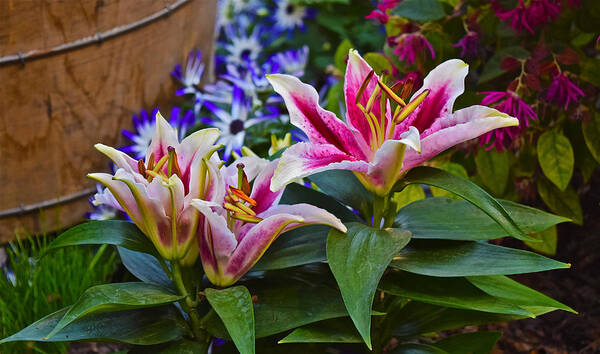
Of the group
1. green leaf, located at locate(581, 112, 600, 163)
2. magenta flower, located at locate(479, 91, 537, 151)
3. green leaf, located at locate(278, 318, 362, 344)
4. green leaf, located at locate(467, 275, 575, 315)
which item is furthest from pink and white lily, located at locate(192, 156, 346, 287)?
green leaf, located at locate(581, 112, 600, 163)

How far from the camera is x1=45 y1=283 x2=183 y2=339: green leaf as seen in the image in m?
0.76

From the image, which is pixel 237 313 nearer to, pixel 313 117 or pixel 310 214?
pixel 310 214

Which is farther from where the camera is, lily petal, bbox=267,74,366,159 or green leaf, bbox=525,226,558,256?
green leaf, bbox=525,226,558,256

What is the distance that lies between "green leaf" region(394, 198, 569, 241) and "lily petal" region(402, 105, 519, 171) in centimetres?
11

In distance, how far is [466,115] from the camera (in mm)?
809

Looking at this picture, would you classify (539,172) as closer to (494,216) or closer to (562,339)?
(562,339)

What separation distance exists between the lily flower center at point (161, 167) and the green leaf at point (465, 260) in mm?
295

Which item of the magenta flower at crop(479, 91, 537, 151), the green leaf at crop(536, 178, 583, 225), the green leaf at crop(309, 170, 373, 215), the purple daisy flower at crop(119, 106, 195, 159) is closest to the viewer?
the green leaf at crop(309, 170, 373, 215)

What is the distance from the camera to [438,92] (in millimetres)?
852

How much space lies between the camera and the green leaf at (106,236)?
83 cm

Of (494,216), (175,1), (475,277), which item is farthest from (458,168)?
(175,1)

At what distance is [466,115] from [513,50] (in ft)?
1.83

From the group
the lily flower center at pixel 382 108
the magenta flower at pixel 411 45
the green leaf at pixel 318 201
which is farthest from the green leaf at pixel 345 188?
the magenta flower at pixel 411 45

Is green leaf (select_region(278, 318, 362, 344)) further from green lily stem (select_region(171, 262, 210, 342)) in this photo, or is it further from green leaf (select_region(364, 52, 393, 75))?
green leaf (select_region(364, 52, 393, 75))
